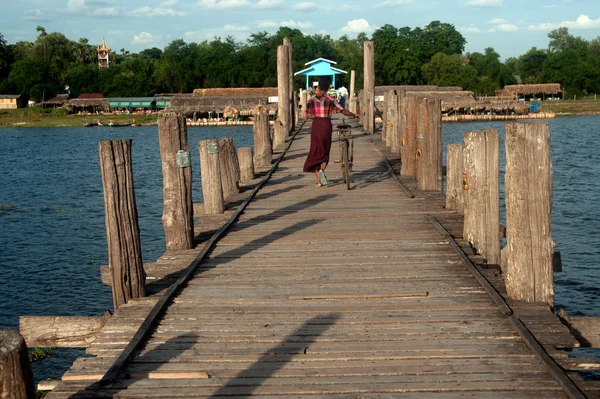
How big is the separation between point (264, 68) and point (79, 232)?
74.3m

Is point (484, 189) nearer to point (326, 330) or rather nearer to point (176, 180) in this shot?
point (326, 330)

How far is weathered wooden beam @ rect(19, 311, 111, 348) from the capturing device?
6.66m

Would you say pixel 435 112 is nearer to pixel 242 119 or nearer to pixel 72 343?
pixel 72 343

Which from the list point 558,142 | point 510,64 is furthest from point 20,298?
point 510,64

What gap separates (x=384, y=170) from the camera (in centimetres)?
1569

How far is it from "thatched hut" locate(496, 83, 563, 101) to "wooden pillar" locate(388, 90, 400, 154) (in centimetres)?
7738

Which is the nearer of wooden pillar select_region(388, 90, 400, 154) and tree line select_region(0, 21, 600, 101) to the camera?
wooden pillar select_region(388, 90, 400, 154)

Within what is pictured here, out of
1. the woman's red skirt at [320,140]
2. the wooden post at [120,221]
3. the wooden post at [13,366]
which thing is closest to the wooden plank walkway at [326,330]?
the wooden post at [120,221]

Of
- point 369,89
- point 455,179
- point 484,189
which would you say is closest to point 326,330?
point 484,189

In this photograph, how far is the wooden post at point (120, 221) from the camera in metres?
6.73

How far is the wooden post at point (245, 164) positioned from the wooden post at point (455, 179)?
463cm

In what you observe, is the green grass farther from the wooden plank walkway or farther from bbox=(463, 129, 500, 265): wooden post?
bbox=(463, 129, 500, 265): wooden post

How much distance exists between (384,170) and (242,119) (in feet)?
230

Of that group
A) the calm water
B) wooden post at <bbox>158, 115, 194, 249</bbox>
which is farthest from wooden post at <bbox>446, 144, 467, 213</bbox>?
the calm water
